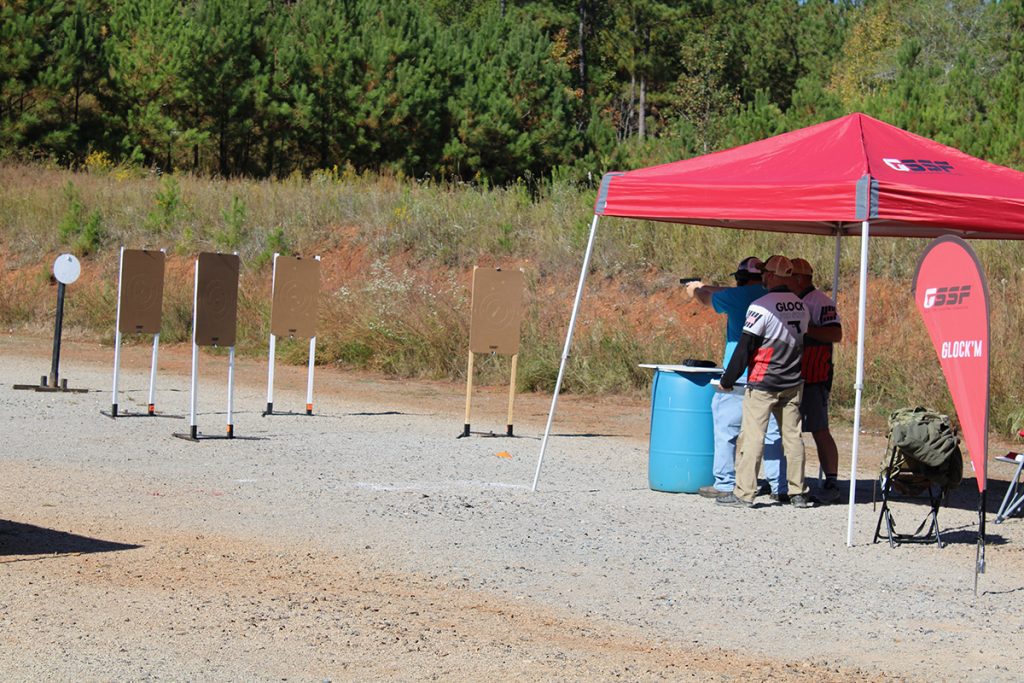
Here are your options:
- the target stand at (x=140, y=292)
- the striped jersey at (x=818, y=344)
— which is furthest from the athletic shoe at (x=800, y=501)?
the target stand at (x=140, y=292)

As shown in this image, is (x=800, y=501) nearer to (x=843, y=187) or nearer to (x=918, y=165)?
(x=843, y=187)

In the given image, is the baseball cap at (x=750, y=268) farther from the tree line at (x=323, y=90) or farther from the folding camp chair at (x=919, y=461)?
the tree line at (x=323, y=90)

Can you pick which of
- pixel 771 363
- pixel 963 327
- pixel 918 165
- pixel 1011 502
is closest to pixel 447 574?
pixel 771 363

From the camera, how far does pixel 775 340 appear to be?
996 cm

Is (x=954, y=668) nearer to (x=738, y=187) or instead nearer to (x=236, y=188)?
(x=738, y=187)

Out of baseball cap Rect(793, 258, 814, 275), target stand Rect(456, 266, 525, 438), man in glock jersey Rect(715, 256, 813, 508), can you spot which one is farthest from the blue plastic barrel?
target stand Rect(456, 266, 525, 438)

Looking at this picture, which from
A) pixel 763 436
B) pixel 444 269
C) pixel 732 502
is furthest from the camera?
pixel 444 269

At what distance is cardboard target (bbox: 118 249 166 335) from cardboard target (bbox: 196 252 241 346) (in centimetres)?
175

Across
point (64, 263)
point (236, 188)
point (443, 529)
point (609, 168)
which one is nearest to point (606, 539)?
point (443, 529)

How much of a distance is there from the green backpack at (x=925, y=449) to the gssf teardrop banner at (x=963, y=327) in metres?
1.10

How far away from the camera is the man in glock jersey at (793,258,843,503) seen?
34.6 feet

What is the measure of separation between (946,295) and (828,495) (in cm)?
333

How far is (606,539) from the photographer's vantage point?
9.10 m

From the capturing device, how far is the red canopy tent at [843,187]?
30.5 feet
